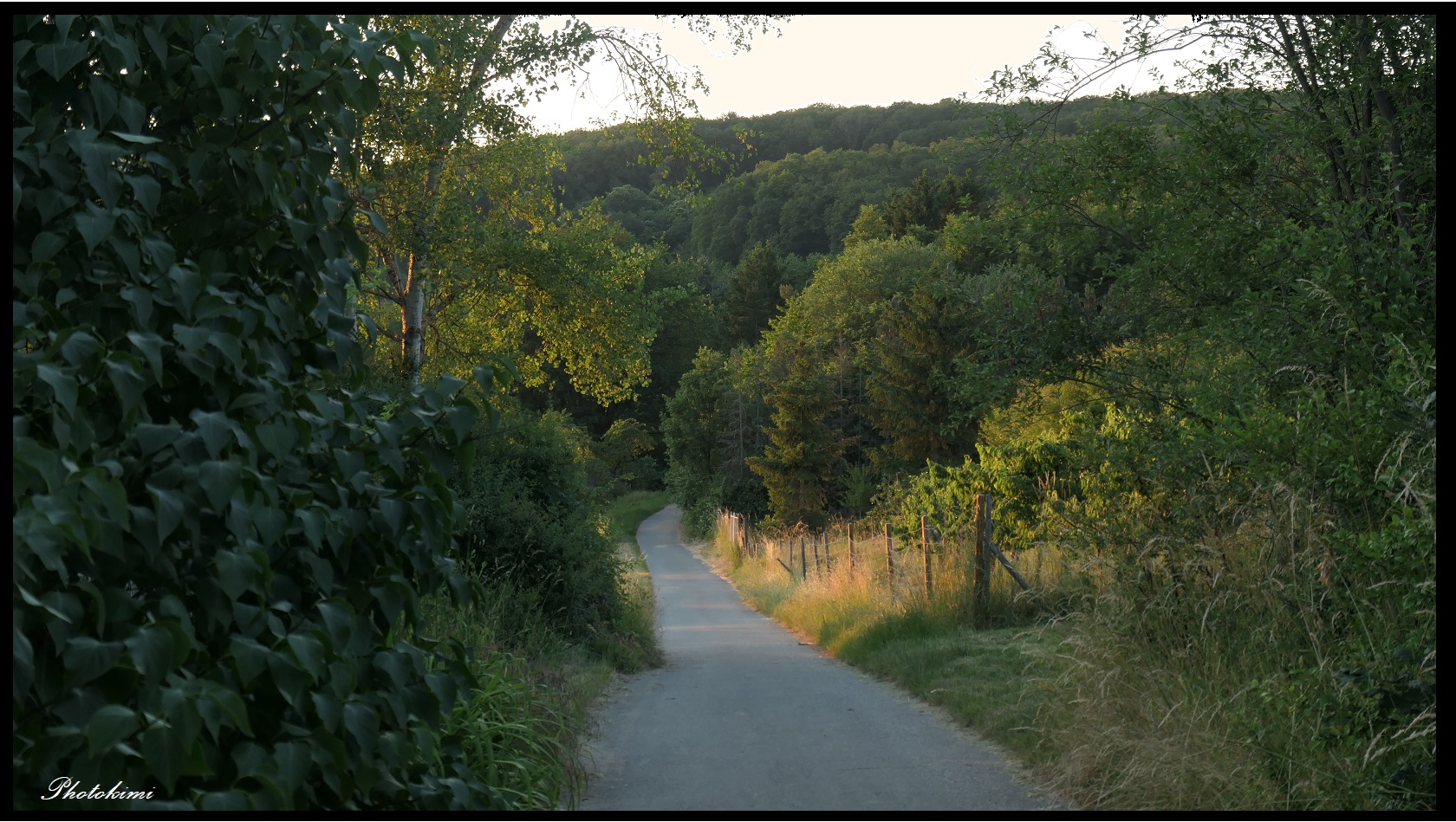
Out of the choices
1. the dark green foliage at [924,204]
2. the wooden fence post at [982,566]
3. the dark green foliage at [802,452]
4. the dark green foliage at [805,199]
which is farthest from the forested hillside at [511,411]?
the dark green foliage at [805,199]

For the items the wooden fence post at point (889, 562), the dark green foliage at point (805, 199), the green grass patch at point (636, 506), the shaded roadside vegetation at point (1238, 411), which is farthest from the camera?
the dark green foliage at point (805, 199)

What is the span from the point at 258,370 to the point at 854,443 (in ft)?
135

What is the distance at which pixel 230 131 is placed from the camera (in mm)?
2861

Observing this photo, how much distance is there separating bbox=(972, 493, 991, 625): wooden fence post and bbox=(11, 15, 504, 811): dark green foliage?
10.5 metres

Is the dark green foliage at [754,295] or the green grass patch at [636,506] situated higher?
the dark green foliage at [754,295]

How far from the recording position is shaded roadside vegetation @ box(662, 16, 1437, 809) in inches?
188

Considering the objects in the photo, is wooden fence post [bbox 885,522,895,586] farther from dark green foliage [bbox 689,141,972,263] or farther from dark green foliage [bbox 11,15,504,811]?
dark green foliage [bbox 689,141,972,263]

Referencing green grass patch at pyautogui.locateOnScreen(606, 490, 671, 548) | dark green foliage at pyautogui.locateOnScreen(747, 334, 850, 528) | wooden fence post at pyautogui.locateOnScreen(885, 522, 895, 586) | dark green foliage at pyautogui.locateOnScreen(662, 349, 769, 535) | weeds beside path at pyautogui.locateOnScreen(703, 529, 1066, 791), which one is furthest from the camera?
green grass patch at pyautogui.locateOnScreen(606, 490, 671, 548)

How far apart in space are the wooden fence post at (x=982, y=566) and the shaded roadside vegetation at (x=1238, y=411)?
26 centimetres

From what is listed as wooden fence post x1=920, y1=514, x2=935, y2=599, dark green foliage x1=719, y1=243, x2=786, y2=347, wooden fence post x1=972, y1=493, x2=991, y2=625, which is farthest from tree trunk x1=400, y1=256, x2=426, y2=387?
dark green foliage x1=719, y1=243, x2=786, y2=347

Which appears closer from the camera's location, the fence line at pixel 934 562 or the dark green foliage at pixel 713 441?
the fence line at pixel 934 562

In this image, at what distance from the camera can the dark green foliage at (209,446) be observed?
227cm

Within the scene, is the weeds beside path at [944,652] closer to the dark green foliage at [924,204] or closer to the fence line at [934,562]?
the fence line at [934,562]

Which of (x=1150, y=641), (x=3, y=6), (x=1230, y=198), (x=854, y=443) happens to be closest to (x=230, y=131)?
(x=3, y=6)
